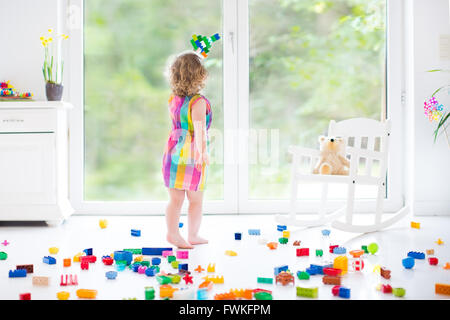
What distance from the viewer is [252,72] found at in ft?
11.3

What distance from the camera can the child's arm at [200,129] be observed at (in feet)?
7.23

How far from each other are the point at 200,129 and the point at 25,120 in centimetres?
138

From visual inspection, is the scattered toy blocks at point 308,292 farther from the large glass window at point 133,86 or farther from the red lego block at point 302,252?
the large glass window at point 133,86

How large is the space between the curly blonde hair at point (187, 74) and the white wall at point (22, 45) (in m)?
1.46

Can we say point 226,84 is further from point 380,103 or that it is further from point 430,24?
point 430,24

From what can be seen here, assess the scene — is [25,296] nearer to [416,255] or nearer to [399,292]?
[399,292]

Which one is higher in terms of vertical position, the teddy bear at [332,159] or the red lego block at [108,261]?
the teddy bear at [332,159]

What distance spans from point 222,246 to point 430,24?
2.23 metres

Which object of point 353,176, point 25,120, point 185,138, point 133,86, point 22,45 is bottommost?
point 353,176

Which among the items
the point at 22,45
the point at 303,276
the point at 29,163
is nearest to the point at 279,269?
the point at 303,276

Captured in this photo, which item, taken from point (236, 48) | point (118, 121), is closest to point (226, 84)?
point (236, 48)

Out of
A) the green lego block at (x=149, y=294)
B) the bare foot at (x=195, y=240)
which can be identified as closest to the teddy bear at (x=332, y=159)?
the bare foot at (x=195, y=240)

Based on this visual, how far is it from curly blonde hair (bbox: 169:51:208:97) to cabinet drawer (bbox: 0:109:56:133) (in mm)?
1155
